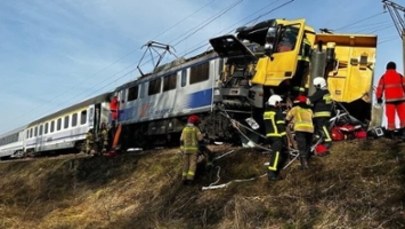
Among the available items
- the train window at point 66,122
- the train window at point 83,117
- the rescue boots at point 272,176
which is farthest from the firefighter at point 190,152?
the train window at point 66,122

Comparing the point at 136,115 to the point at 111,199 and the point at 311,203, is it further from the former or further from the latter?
the point at 311,203

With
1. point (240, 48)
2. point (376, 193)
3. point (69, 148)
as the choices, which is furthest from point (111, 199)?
point (69, 148)

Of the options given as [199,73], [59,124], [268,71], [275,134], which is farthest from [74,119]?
[275,134]

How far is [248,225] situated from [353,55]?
6.01 m

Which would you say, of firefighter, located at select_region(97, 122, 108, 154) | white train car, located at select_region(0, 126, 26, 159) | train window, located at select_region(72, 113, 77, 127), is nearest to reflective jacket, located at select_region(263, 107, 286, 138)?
firefighter, located at select_region(97, 122, 108, 154)

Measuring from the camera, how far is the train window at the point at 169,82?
17281 mm

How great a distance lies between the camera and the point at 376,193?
7.44 m

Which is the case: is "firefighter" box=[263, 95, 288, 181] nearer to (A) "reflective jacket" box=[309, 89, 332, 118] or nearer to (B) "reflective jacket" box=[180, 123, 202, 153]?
(A) "reflective jacket" box=[309, 89, 332, 118]

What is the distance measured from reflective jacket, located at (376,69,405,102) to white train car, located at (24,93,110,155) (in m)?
16.0

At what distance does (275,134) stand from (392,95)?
2.45 m

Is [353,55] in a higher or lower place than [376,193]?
higher

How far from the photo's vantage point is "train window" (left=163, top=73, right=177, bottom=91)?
56.7 ft

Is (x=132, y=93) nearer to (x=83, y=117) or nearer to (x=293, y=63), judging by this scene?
(x=83, y=117)

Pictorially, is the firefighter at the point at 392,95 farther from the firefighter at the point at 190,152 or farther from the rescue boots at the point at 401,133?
the firefighter at the point at 190,152
